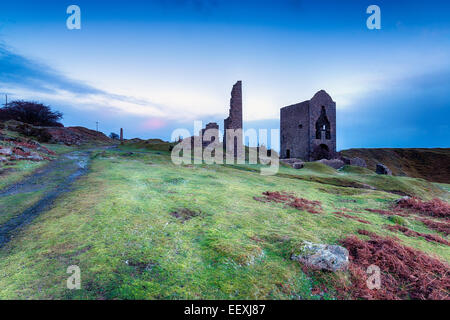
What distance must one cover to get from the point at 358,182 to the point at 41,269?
23.2 metres

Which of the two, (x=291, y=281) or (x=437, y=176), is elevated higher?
(x=291, y=281)

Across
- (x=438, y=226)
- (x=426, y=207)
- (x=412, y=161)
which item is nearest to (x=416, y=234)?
(x=438, y=226)

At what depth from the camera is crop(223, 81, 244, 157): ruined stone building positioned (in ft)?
123

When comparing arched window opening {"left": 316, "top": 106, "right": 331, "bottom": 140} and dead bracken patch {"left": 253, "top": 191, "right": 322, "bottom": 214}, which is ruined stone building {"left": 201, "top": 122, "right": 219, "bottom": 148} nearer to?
arched window opening {"left": 316, "top": 106, "right": 331, "bottom": 140}

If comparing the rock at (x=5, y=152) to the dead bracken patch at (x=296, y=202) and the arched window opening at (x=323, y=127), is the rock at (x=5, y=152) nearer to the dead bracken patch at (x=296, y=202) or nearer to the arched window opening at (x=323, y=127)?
the dead bracken patch at (x=296, y=202)

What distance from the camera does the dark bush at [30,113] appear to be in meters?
56.6

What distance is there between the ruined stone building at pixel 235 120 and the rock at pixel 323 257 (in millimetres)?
32642

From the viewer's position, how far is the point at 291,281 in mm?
3828

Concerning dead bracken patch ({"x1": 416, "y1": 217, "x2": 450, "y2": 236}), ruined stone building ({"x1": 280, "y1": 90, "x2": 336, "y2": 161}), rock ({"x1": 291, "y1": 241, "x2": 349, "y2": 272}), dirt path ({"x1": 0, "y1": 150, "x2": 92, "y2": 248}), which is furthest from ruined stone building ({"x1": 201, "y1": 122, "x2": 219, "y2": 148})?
rock ({"x1": 291, "y1": 241, "x2": 349, "y2": 272})

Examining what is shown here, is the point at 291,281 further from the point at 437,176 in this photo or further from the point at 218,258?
the point at 437,176

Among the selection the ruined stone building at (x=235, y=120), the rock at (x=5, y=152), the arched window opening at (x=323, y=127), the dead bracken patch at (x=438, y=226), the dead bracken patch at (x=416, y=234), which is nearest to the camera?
the dead bracken patch at (x=416, y=234)

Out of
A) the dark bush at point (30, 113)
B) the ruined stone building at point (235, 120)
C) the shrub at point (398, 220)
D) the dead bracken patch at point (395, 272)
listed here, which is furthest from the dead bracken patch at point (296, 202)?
the dark bush at point (30, 113)

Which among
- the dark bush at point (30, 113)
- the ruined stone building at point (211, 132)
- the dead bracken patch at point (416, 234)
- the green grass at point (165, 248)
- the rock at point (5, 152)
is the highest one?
the dark bush at point (30, 113)
